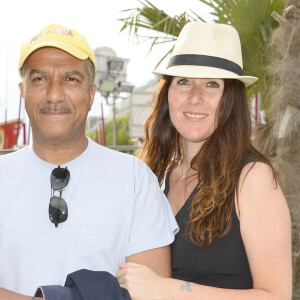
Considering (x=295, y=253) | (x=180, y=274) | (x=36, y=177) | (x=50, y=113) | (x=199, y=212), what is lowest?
(x=295, y=253)

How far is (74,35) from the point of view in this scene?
179 cm

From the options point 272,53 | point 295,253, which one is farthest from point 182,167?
point 272,53

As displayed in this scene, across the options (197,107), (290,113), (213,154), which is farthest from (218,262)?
(290,113)

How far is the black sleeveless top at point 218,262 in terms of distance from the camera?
76.2 inches

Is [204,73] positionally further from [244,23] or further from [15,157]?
[244,23]

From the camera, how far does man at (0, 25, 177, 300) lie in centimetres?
161

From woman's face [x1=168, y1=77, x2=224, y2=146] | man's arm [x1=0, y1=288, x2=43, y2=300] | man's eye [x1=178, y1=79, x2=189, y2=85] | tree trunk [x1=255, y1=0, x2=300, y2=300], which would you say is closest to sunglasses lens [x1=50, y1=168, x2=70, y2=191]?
man's arm [x1=0, y1=288, x2=43, y2=300]

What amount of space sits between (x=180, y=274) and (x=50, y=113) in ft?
2.68

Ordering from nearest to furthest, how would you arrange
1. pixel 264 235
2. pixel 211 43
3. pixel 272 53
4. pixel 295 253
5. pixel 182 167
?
1. pixel 264 235
2. pixel 211 43
3. pixel 182 167
4. pixel 295 253
5. pixel 272 53

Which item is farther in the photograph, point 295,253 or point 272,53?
point 272,53

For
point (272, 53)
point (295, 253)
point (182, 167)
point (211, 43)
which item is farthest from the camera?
point (272, 53)

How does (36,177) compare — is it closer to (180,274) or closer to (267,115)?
(180,274)

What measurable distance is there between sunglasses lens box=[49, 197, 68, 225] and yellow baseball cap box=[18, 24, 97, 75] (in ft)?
1.61

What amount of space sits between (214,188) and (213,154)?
0.23m
